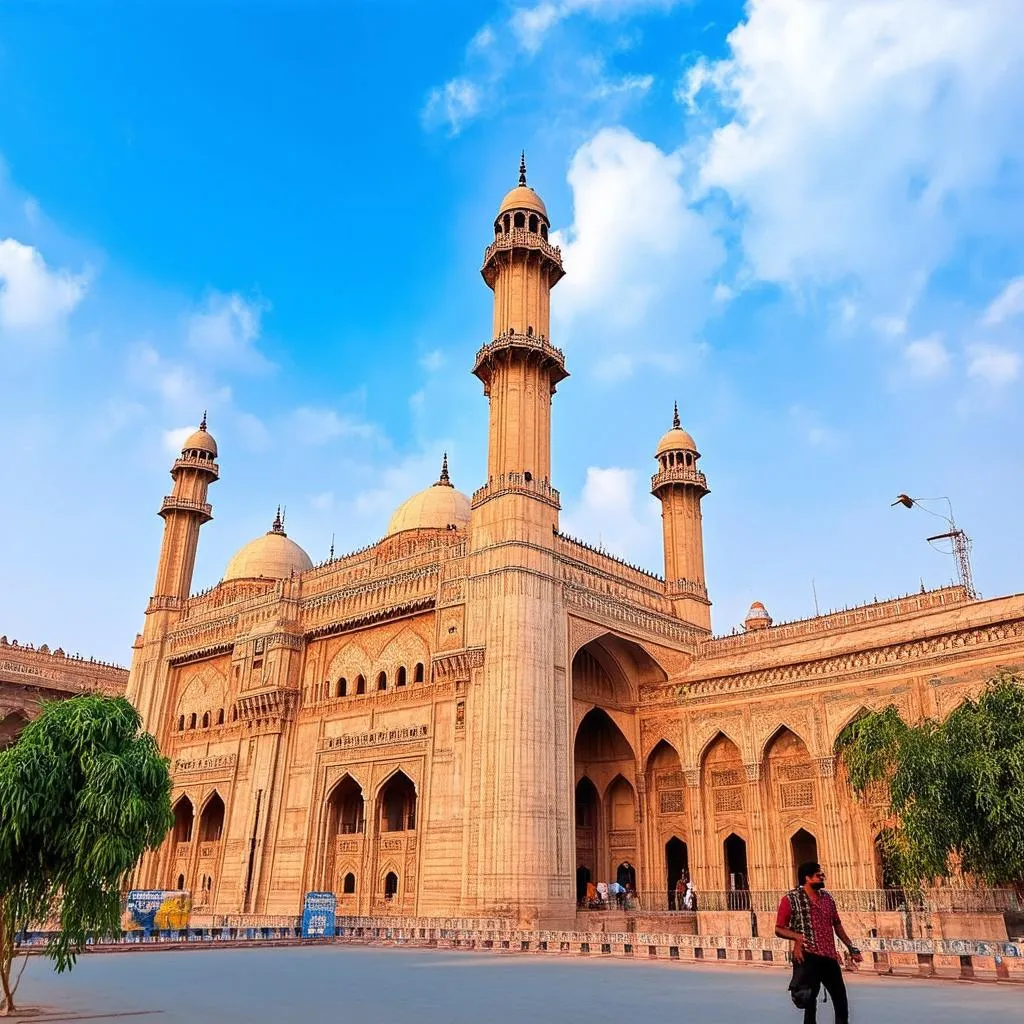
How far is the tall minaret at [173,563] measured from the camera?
37.8 meters

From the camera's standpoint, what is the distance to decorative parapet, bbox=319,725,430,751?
2739cm

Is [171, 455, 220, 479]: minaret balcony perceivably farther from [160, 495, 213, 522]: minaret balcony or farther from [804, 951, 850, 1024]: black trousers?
[804, 951, 850, 1024]: black trousers

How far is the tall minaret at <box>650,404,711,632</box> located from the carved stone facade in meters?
23.8

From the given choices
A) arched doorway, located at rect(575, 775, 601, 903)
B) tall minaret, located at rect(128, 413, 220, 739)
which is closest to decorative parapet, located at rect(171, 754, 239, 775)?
tall minaret, located at rect(128, 413, 220, 739)

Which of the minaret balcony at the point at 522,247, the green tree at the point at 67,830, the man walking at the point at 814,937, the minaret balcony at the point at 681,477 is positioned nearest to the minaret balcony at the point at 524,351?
the minaret balcony at the point at 522,247

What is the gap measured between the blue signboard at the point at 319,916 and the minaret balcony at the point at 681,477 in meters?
18.2

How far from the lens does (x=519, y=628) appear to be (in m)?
24.9

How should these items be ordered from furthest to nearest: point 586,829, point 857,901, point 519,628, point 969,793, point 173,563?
point 173,563 < point 586,829 < point 519,628 < point 857,901 < point 969,793

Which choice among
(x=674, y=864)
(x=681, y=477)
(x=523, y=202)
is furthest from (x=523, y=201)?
(x=674, y=864)

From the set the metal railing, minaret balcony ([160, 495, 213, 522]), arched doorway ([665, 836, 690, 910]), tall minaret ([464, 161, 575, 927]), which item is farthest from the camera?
minaret balcony ([160, 495, 213, 522])

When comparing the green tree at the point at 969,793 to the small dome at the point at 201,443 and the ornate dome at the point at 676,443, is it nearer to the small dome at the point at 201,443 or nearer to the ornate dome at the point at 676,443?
the ornate dome at the point at 676,443

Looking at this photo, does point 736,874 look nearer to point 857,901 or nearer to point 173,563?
point 857,901

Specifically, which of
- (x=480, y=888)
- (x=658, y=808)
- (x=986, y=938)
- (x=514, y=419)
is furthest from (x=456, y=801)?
(x=986, y=938)

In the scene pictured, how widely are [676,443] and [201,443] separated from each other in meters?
20.4
